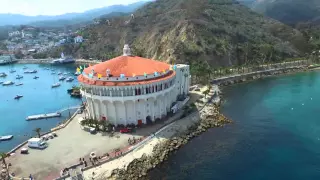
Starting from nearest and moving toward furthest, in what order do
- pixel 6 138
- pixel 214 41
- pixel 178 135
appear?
1. pixel 178 135
2. pixel 6 138
3. pixel 214 41

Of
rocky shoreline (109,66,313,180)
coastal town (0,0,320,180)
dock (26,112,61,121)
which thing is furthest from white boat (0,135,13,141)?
rocky shoreline (109,66,313,180)

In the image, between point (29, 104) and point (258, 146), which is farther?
point (29, 104)

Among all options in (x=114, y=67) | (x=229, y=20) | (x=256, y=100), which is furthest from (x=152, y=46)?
(x=114, y=67)

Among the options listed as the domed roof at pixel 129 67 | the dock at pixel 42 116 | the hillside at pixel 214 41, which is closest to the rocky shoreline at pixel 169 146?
the domed roof at pixel 129 67

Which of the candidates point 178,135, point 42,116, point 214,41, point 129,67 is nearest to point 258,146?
point 178,135

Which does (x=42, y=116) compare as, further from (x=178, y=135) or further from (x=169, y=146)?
(x=169, y=146)
